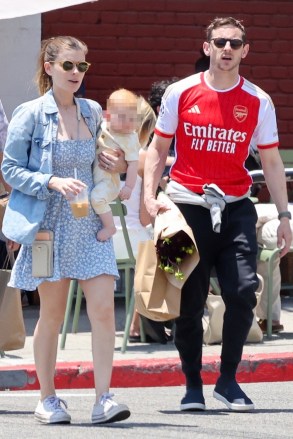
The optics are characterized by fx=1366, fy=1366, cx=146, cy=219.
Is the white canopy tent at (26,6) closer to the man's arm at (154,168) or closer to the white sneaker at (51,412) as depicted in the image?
the man's arm at (154,168)

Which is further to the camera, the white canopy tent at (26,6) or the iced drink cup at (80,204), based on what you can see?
the white canopy tent at (26,6)

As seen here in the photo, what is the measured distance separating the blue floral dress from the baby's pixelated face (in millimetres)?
202

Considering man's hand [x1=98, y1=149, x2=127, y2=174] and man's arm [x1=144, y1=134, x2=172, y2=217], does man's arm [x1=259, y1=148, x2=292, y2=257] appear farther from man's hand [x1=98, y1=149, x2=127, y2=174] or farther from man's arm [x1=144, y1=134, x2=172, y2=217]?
man's hand [x1=98, y1=149, x2=127, y2=174]

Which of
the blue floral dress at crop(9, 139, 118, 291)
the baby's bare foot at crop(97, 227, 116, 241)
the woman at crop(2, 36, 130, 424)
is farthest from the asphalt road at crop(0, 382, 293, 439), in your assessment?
the baby's bare foot at crop(97, 227, 116, 241)

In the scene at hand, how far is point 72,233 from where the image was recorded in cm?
649

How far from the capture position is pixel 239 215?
→ 6.95m

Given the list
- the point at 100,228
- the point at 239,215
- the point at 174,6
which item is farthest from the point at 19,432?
the point at 174,6

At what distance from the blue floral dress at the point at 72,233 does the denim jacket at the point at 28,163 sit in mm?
74

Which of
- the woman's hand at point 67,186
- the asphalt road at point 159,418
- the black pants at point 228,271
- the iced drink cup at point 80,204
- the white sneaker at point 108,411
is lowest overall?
the asphalt road at point 159,418

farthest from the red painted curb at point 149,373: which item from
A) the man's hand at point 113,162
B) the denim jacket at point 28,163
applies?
the man's hand at point 113,162

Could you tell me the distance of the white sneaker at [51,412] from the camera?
6559mm

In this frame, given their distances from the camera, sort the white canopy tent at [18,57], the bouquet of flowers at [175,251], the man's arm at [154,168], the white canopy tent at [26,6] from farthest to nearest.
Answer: the white canopy tent at [18,57]
the white canopy tent at [26,6]
the man's arm at [154,168]
the bouquet of flowers at [175,251]

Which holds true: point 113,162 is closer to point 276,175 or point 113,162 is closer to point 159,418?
point 276,175

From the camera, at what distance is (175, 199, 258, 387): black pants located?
22.6ft
